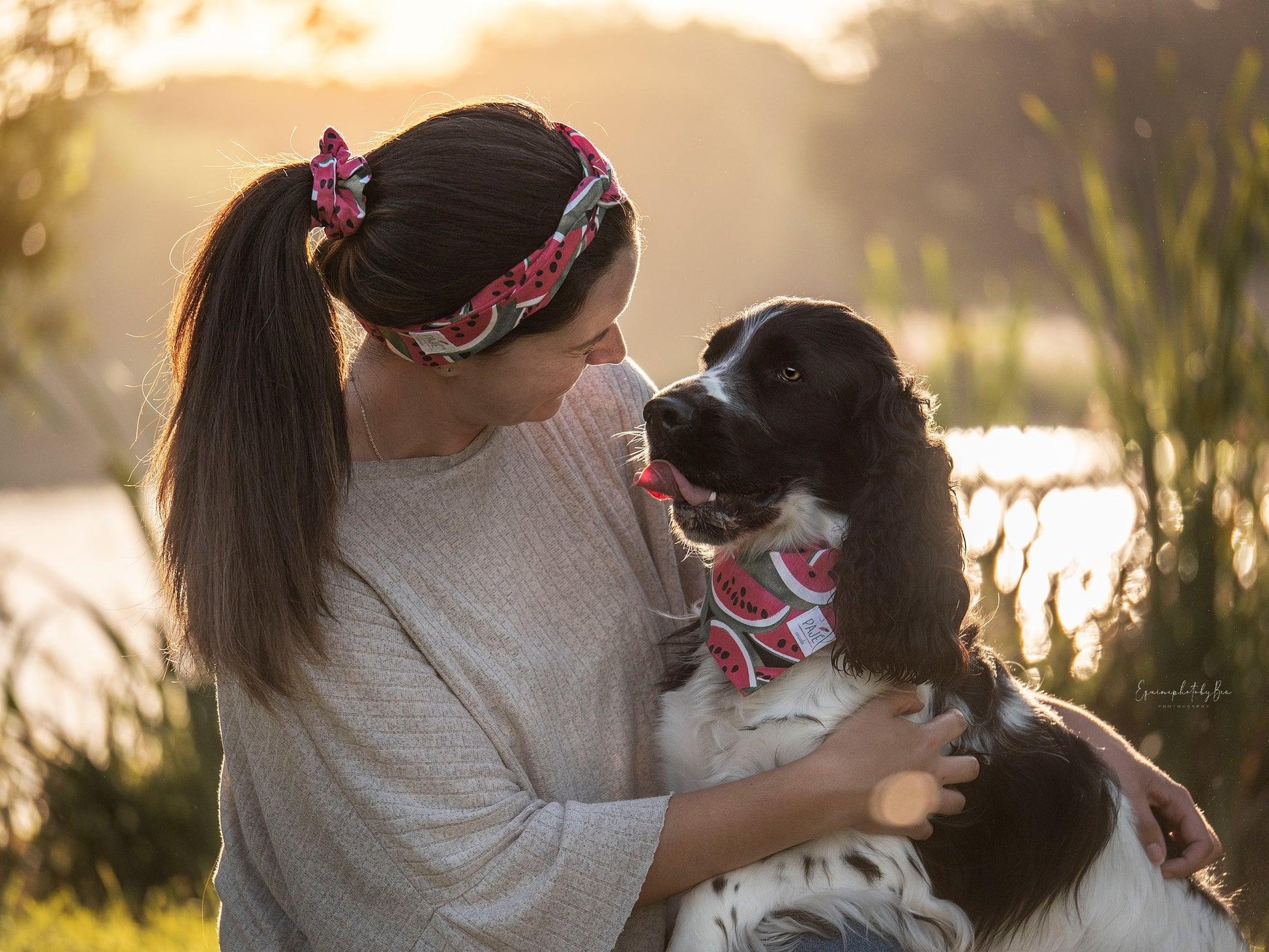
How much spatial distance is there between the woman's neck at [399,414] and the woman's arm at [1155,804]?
139cm

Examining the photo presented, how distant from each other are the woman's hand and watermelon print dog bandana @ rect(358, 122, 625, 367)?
92cm

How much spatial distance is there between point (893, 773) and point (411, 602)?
89 centimetres

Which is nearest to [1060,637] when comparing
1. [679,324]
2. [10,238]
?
[679,324]

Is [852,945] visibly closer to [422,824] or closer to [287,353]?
[422,824]

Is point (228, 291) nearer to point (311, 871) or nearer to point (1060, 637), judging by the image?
point (311, 871)

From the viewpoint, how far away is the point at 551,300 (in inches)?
82.7

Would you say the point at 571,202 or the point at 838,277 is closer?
the point at 571,202

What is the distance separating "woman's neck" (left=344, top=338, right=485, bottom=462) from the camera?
89.8 inches

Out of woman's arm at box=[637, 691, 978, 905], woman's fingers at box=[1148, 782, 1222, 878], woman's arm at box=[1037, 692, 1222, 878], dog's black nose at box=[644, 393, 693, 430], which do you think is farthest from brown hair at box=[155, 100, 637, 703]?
woman's fingers at box=[1148, 782, 1222, 878]

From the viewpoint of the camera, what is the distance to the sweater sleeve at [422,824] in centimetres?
200

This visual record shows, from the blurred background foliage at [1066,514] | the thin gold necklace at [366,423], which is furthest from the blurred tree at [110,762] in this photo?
the thin gold necklace at [366,423]

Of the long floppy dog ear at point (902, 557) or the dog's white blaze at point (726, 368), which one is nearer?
the long floppy dog ear at point (902, 557)

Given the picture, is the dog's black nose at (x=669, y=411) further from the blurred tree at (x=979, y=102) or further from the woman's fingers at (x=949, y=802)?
the blurred tree at (x=979, y=102)

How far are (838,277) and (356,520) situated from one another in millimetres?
11078
